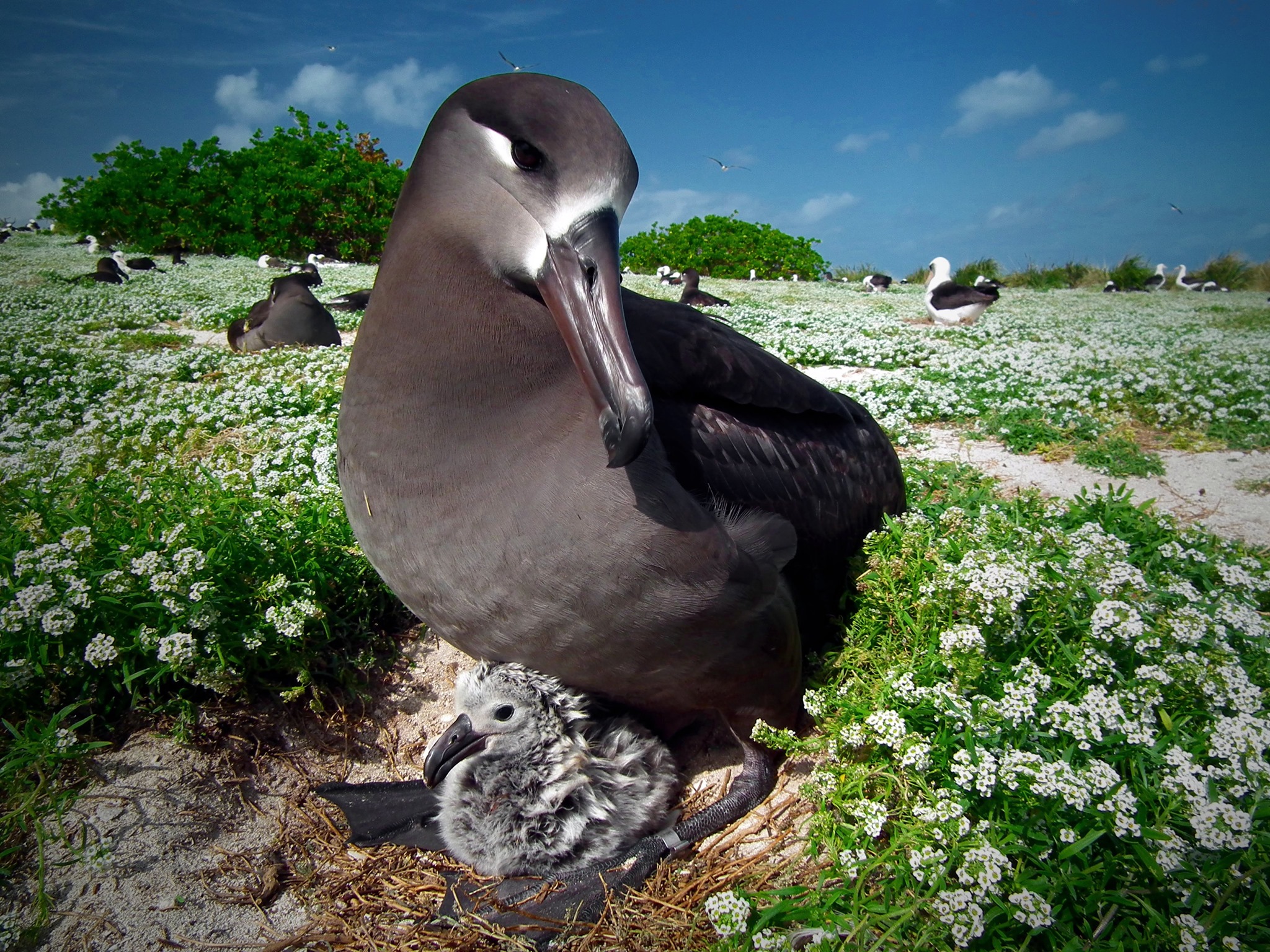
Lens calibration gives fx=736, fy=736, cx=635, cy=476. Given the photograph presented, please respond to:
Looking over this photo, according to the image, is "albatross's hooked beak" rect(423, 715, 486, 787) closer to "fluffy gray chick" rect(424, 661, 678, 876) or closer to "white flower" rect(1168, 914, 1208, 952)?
"fluffy gray chick" rect(424, 661, 678, 876)

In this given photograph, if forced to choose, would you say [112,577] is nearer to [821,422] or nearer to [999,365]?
[821,422]

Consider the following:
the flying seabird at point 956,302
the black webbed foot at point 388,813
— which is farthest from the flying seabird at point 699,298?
the black webbed foot at point 388,813

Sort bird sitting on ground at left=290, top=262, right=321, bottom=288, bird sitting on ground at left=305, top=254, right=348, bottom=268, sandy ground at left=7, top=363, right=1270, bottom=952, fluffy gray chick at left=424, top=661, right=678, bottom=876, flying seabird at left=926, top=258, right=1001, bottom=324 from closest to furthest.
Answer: sandy ground at left=7, top=363, right=1270, bottom=952 → fluffy gray chick at left=424, top=661, right=678, bottom=876 → flying seabird at left=926, top=258, right=1001, bottom=324 → bird sitting on ground at left=290, top=262, right=321, bottom=288 → bird sitting on ground at left=305, top=254, right=348, bottom=268

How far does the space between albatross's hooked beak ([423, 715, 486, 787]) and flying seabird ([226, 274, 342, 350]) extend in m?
7.96

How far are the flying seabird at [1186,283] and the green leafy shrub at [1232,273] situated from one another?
1.89 metres

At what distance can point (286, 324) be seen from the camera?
384 inches

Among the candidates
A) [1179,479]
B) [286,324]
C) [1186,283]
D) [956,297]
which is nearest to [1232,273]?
[956,297]

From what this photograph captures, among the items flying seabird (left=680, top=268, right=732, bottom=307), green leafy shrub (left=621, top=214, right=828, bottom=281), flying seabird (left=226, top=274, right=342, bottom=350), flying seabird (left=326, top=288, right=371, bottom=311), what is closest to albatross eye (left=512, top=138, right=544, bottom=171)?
flying seabird (left=226, top=274, right=342, bottom=350)

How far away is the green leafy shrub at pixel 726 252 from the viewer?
37.4m

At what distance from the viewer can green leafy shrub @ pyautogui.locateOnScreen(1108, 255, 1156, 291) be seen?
2339 centimetres

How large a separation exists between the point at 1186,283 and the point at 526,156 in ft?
83.0

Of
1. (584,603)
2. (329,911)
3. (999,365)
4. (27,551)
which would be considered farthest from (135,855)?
(999,365)

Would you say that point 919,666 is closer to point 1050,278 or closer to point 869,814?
point 869,814

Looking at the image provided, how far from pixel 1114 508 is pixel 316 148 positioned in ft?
99.4
